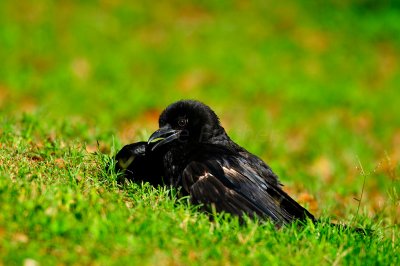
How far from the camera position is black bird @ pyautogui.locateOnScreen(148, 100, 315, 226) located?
248 inches

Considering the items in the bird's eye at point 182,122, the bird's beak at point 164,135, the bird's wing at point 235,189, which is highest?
the bird's eye at point 182,122

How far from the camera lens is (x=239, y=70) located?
16.6 meters

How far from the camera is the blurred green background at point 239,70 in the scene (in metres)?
12.8

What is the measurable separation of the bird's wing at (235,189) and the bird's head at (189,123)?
59 centimetres

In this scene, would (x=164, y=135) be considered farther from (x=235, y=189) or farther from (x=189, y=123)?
(x=235, y=189)

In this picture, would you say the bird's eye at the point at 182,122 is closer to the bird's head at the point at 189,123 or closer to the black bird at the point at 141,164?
the bird's head at the point at 189,123

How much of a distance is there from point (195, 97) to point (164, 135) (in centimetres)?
773

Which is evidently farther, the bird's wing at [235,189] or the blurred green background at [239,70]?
the blurred green background at [239,70]

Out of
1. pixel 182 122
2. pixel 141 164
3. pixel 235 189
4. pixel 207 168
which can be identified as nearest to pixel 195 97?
pixel 182 122

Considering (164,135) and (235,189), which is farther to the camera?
(164,135)

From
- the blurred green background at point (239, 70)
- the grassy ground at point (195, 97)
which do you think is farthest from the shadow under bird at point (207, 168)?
the blurred green background at point (239, 70)

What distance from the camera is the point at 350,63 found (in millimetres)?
17797

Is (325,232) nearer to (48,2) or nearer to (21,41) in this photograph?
(21,41)

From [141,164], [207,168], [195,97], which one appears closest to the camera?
[207,168]
